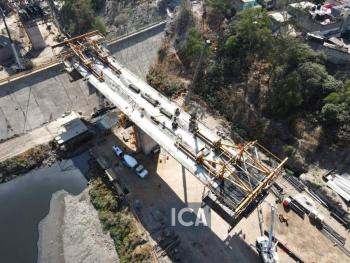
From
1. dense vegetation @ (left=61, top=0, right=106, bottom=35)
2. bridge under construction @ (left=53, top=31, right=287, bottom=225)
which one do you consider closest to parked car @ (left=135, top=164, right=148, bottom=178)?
bridge under construction @ (left=53, top=31, right=287, bottom=225)

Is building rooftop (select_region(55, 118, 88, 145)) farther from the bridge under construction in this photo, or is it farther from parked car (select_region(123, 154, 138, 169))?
parked car (select_region(123, 154, 138, 169))

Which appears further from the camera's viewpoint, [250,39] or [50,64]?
[50,64]

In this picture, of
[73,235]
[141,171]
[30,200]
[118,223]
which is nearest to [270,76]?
[141,171]

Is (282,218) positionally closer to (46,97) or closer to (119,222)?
(119,222)

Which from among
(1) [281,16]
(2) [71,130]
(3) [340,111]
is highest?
(1) [281,16]

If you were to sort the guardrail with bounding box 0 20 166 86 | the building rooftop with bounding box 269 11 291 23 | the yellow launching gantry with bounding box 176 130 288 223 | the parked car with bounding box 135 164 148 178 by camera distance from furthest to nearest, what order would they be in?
the building rooftop with bounding box 269 11 291 23
the guardrail with bounding box 0 20 166 86
the parked car with bounding box 135 164 148 178
the yellow launching gantry with bounding box 176 130 288 223

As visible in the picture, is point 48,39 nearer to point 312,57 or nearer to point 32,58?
point 32,58

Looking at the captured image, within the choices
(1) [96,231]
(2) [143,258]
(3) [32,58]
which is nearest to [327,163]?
(2) [143,258]
